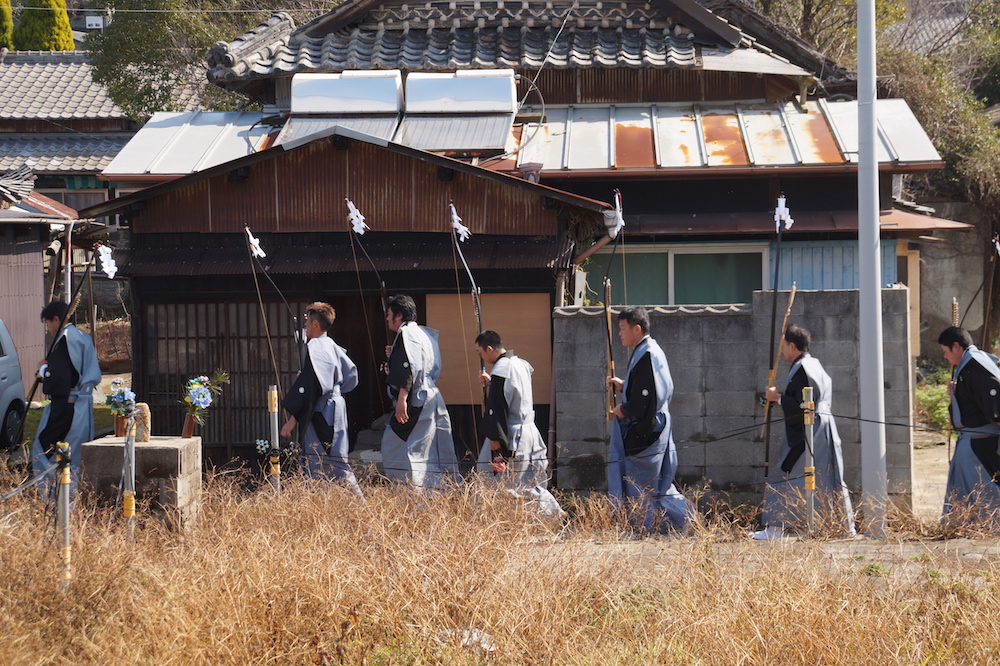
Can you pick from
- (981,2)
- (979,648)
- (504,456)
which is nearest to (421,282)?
(504,456)

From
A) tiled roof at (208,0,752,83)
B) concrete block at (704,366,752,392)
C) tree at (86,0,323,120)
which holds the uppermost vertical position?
tree at (86,0,323,120)

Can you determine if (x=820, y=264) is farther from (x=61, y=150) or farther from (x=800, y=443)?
(x=61, y=150)

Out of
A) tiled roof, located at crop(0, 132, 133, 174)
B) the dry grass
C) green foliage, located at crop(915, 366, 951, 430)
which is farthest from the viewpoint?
tiled roof, located at crop(0, 132, 133, 174)

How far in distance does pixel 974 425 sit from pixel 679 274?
453cm

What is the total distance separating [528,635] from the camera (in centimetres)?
498

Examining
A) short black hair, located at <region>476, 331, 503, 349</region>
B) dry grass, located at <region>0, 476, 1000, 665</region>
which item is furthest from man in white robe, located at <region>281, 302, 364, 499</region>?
dry grass, located at <region>0, 476, 1000, 665</region>

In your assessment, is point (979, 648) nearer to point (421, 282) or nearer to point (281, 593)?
point (281, 593)

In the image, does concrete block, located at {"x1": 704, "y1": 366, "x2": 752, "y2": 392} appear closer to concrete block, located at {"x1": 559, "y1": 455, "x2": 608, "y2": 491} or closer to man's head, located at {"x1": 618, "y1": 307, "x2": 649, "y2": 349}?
man's head, located at {"x1": 618, "y1": 307, "x2": 649, "y2": 349}

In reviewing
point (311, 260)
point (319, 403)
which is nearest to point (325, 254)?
point (311, 260)

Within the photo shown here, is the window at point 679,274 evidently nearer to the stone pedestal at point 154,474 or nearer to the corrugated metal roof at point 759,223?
the corrugated metal roof at point 759,223

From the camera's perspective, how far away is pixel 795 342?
26.1ft

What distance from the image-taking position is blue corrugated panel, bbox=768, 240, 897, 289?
11508 mm

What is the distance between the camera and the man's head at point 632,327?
8.07 meters

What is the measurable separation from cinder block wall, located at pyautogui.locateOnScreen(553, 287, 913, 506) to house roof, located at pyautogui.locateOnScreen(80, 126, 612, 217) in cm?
118
